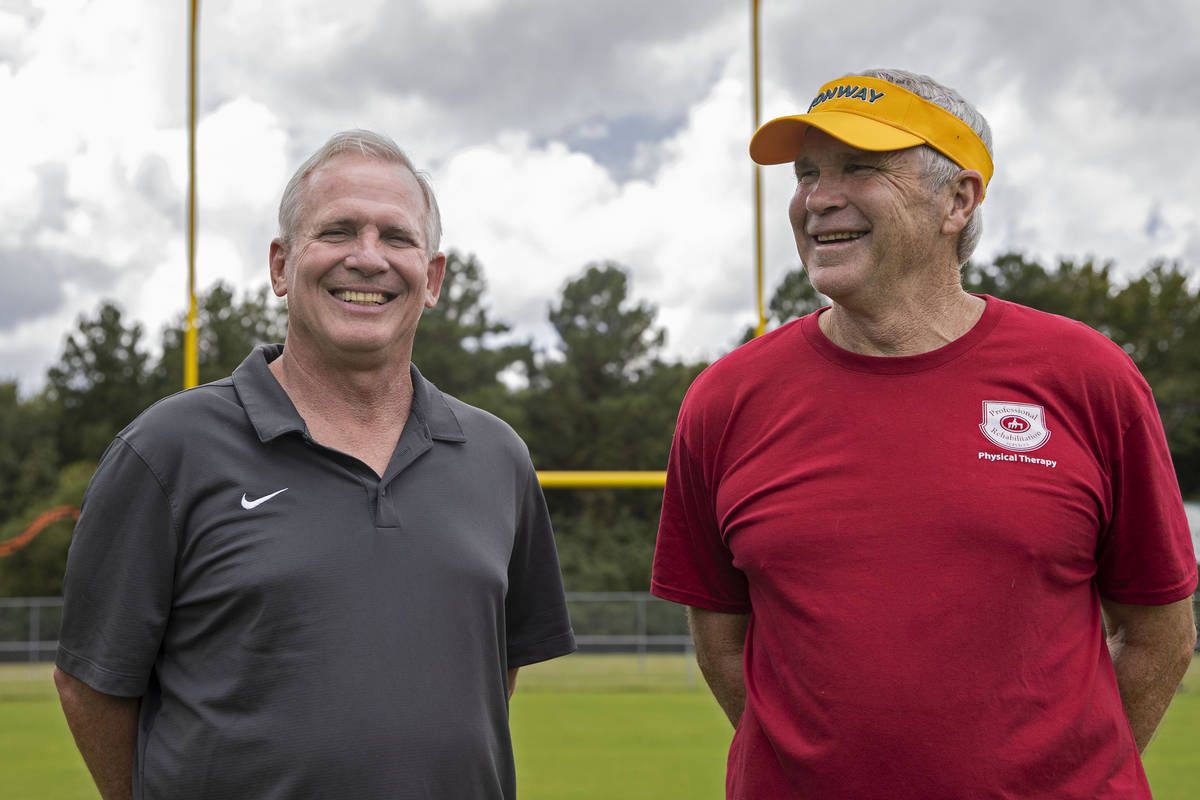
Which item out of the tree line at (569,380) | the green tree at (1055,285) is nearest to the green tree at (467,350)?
the tree line at (569,380)

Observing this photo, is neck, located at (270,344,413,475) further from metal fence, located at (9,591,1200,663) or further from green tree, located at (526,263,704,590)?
green tree, located at (526,263,704,590)

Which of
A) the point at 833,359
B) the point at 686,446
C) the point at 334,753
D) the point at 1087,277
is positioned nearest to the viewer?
the point at 334,753

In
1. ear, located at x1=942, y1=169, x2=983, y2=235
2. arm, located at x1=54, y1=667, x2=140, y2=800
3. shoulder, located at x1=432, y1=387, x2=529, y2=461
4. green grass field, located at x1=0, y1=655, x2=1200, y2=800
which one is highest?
ear, located at x1=942, y1=169, x2=983, y2=235

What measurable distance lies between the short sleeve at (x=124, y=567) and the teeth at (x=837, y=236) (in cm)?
115

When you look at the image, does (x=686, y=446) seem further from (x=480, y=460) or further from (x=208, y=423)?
(x=208, y=423)

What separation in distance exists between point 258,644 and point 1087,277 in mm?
36685

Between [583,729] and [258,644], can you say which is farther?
[583,729]

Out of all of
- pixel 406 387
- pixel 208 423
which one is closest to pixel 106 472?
pixel 208 423

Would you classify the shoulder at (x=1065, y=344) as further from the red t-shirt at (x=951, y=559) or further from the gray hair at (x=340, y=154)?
the gray hair at (x=340, y=154)

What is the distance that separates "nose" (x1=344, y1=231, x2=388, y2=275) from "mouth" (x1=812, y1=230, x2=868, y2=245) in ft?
2.42

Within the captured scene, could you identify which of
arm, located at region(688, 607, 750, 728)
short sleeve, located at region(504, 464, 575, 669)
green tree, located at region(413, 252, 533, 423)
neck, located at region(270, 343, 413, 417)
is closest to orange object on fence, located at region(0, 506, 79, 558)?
green tree, located at region(413, 252, 533, 423)

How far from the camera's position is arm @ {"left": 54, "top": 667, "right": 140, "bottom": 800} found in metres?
2.01

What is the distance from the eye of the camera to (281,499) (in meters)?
1.96

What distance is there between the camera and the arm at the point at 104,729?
6.59 ft
